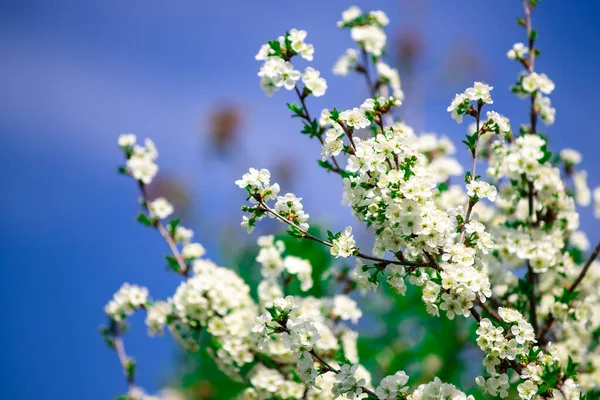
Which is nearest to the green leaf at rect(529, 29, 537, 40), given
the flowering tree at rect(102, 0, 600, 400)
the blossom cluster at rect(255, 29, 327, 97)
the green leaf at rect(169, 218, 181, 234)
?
the flowering tree at rect(102, 0, 600, 400)

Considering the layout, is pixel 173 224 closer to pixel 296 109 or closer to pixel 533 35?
pixel 296 109

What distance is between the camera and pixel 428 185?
248cm

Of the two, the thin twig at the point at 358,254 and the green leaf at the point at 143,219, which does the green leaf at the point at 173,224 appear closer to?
the green leaf at the point at 143,219

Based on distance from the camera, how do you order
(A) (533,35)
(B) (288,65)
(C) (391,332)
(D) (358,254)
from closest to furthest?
(D) (358,254)
(B) (288,65)
(A) (533,35)
(C) (391,332)

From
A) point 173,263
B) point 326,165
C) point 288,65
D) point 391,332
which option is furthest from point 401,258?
point 391,332

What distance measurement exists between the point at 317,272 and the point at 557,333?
1812 mm

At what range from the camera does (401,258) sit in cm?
255

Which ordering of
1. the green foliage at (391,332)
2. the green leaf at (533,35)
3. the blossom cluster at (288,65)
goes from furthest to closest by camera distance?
the green foliage at (391,332), the green leaf at (533,35), the blossom cluster at (288,65)

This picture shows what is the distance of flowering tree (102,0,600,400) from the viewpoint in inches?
96.1

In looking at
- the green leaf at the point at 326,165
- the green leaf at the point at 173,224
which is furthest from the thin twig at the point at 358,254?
the green leaf at the point at 173,224

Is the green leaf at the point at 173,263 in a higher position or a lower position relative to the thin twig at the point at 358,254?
higher

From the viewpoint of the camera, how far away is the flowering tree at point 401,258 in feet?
8.01

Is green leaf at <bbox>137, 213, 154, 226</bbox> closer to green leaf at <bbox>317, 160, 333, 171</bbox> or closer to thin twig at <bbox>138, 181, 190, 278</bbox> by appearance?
thin twig at <bbox>138, 181, 190, 278</bbox>

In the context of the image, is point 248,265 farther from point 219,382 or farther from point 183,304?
point 183,304
